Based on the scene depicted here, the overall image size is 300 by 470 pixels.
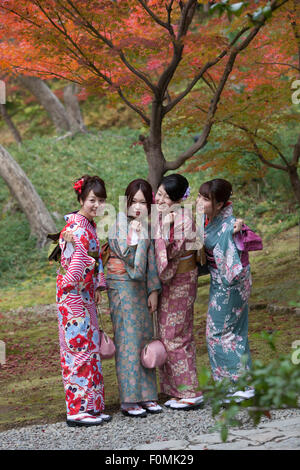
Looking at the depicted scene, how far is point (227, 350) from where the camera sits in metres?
4.04

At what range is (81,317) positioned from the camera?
13.0 ft

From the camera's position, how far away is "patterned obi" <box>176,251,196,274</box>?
4.13 meters

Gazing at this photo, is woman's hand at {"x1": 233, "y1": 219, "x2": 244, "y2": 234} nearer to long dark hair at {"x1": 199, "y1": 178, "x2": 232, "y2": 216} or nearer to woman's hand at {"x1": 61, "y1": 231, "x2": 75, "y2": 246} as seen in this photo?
long dark hair at {"x1": 199, "y1": 178, "x2": 232, "y2": 216}

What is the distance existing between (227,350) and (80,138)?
1293 centimetres

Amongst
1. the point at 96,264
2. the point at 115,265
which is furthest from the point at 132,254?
the point at 96,264

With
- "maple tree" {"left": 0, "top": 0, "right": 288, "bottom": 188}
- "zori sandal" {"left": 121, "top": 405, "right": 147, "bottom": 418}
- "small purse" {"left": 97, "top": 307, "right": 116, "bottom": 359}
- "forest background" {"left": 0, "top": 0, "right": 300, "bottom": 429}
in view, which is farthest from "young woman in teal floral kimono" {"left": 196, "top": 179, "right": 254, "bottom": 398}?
"maple tree" {"left": 0, "top": 0, "right": 288, "bottom": 188}

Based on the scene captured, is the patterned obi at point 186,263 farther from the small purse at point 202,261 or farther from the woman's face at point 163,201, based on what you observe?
the woman's face at point 163,201

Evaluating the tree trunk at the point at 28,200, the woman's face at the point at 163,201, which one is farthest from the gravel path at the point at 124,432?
the tree trunk at the point at 28,200

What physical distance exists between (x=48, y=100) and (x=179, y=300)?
1307cm

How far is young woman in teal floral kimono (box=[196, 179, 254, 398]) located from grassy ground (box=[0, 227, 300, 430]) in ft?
1.07

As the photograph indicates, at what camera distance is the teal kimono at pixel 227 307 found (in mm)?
4020

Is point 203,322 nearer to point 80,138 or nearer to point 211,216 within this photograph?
point 211,216
